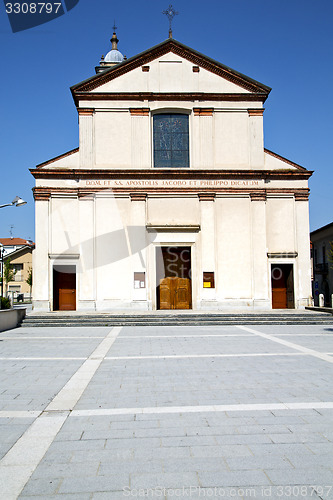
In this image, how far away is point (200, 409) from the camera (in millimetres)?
5789

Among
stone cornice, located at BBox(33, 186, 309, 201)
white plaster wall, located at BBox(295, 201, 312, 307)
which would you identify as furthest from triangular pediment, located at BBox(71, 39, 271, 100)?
white plaster wall, located at BBox(295, 201, 312, 307)

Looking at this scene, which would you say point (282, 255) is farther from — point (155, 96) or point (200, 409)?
point (200, 409)

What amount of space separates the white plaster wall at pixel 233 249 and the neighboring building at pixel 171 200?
0.05m

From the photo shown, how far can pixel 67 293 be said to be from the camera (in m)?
21.7

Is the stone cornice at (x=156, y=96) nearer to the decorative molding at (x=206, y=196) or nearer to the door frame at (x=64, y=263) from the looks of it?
the decorative molding at (x=206, y=196)

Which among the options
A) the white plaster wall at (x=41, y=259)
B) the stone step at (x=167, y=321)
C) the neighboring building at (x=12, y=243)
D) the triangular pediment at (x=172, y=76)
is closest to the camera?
the stone step at (x=167, y=321)

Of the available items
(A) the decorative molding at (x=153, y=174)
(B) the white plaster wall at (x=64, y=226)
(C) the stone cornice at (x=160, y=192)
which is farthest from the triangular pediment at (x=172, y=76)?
(B) the white plaster wall at (x=64, y=226)

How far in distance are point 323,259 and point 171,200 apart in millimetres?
24820

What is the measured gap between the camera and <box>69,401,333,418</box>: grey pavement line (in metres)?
5.67

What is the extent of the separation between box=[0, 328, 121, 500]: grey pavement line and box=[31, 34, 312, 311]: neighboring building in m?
14.0

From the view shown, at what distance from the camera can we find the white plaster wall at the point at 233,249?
21.7m

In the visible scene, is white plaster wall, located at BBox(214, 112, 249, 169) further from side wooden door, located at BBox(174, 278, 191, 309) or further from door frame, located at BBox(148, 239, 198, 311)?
side wooden door, located at BBox(174, 278, 191, 309)

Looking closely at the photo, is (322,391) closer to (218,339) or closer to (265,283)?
(218,339)

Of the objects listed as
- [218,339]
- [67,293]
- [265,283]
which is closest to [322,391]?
[218,339]
